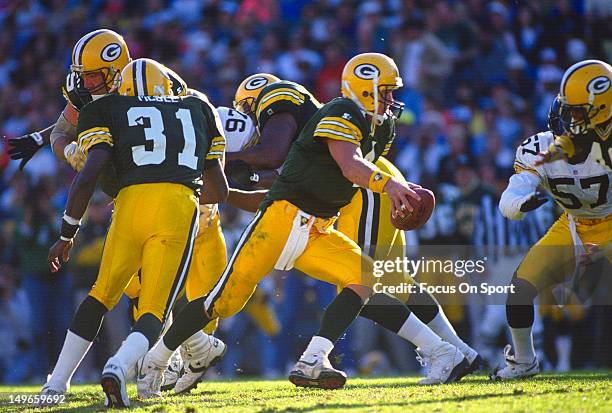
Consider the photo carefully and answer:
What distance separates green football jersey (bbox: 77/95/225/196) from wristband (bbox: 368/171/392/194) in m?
0.96

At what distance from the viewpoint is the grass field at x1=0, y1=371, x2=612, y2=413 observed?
173 inches

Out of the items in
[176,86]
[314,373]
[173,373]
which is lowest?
[173,373]

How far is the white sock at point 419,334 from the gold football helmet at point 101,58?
2.27 m

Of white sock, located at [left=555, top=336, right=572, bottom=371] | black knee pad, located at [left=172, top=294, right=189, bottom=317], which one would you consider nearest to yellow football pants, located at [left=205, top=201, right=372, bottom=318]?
black knee pad, located at [left=172, top=294, right=189, bottom=317]

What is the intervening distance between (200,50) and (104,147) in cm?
669

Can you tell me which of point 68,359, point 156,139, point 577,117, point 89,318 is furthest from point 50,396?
point 577,117

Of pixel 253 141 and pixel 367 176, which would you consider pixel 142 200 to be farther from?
pixel 253 141

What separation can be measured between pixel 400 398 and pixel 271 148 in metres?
2.02

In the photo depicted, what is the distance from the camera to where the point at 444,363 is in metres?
5.77

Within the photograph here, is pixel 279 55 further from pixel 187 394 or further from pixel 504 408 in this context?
pixel 504 408

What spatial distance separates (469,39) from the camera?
11117 mm

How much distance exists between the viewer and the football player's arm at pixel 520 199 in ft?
17.7

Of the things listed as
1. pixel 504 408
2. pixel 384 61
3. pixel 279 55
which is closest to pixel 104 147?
pixel 384 61

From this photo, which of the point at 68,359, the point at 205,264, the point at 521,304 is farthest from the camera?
the point at 205,264
